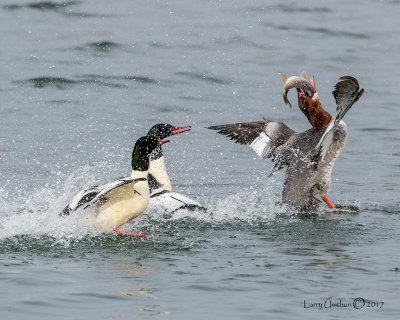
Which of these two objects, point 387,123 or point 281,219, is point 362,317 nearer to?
point 281,219

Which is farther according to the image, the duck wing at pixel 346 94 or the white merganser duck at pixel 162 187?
the white merganser duck at pixel 162 187

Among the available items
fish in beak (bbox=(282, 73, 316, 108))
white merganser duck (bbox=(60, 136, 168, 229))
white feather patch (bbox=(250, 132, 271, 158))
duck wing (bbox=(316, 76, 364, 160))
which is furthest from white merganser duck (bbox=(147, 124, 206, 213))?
duck wing (bbox=(316, 76, 364, 160))

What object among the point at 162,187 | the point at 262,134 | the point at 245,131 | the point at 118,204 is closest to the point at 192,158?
the point at 162,187

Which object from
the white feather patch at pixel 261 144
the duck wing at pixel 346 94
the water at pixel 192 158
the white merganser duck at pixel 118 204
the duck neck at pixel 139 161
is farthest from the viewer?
the white feather patch at pixel 261 144

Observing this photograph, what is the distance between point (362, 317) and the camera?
18.3 feet

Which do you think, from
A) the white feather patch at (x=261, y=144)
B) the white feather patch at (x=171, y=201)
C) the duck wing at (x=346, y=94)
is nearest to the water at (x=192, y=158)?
the white feather patch at (x=171, y=201)

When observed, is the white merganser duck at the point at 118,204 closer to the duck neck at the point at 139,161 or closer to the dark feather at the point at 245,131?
the duck neck at the point at 139,161

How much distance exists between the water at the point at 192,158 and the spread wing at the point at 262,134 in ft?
1.87

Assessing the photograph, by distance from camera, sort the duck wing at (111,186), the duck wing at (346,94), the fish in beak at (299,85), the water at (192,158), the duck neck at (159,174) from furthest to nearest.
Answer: the duck neck at (159,174), the fish in beak at (299,85), the duck wing at (346,94), the duck wing at (111,186), the water at (192,158)

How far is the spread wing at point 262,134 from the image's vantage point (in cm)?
916

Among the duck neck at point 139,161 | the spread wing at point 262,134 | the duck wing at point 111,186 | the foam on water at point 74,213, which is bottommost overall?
the foam on water at point 74,213

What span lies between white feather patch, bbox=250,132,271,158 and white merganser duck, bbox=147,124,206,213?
704 mm

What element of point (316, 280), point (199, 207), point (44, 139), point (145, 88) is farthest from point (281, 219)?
point (145, 88)

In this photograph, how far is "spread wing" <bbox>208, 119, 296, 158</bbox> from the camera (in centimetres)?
916
